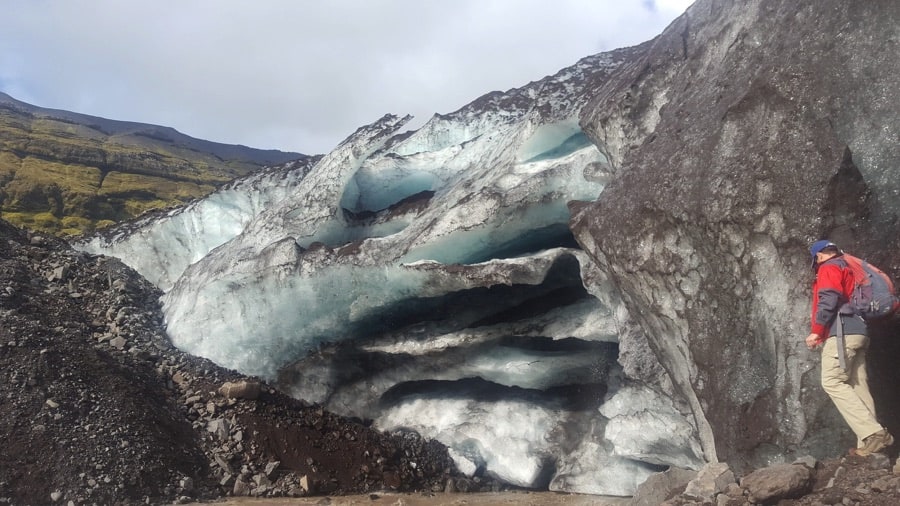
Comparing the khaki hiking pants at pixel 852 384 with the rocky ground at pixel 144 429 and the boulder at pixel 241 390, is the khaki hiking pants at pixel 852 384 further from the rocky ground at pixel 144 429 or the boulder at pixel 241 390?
the boulder at pixel 241 390

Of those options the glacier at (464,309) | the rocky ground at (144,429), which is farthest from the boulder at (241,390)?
the glacier at (464,309)

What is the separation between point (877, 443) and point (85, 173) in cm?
6208

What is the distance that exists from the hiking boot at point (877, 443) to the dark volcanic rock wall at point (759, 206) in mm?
527

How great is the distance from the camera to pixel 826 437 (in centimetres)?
519

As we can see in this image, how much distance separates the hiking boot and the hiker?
0.09 ft

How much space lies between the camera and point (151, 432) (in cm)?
873

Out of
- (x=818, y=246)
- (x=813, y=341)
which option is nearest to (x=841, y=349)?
(x=813, y=341)

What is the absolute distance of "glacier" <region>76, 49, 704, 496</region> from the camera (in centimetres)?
923

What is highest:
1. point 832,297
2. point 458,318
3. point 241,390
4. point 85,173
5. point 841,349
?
point 85,173

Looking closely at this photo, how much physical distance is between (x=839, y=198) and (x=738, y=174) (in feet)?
2.79

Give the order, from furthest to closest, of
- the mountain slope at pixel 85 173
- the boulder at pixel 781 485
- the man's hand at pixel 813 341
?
the mountain slope at pixel 85 173 → the man's hand at pixel 813 341 → the boulder at pixel 781 485

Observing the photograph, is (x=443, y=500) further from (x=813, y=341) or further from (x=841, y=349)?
(x=841, y=349)

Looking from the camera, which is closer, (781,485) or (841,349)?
(781,485)

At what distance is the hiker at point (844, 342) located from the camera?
4656 millimetres
